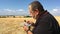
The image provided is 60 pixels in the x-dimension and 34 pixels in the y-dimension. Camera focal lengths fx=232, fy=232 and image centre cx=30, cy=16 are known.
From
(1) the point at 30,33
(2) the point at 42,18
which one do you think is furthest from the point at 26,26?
(2) the point at 42,18

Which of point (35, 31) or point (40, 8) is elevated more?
point (40, 8)

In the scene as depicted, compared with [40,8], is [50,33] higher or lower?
lower

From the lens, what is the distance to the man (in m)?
4.43

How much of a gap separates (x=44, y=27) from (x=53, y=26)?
9.2 inches

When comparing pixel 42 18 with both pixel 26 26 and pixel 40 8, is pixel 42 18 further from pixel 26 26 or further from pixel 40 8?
pixel 26 26

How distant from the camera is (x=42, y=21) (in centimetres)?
448

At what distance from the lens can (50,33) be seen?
4500mm

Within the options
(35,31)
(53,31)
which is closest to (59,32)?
(53,31)

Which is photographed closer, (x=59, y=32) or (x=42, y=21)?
(x=42, y=21)

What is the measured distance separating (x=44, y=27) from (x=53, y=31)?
0.83 feet

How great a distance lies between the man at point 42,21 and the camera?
4434 millimetres

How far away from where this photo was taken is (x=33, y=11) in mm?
4648

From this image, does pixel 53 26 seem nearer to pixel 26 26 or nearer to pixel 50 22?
pixel 50 22

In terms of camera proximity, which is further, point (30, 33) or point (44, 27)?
point (30, 33)
